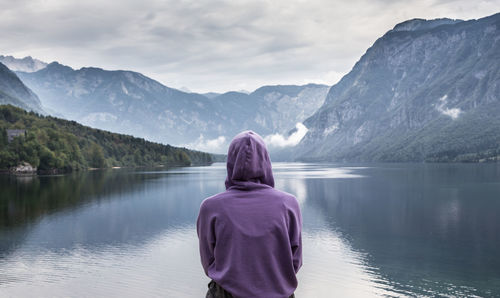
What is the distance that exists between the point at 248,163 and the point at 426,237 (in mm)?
35854

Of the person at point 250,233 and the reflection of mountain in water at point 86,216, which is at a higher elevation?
the person at point 250,233

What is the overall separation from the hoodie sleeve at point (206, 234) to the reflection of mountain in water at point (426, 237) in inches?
781

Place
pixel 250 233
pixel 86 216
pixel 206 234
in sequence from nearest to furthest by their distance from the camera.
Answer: pixel 250 233 < pixel 206 234 < pixel 86 216

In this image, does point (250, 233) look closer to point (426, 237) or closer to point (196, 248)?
point (196, 248)

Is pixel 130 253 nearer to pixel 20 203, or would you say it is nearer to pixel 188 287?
pixel 188 287

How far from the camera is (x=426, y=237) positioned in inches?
1484

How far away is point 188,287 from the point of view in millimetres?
23906

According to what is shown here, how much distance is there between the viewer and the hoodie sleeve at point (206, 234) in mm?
5879

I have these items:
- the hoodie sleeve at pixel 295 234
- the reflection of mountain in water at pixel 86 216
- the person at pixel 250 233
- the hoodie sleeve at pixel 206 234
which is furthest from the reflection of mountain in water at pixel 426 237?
the hoodie sleeve at pixel 206 234

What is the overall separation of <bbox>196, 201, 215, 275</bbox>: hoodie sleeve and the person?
1 cm

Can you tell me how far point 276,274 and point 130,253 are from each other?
28.2 meters

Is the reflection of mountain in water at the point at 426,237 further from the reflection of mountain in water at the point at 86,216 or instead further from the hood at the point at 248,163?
the hood at the point at 248,163

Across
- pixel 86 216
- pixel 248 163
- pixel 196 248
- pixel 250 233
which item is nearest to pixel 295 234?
pixel 250 233

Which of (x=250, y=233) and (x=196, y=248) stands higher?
(x=250, y=233)
